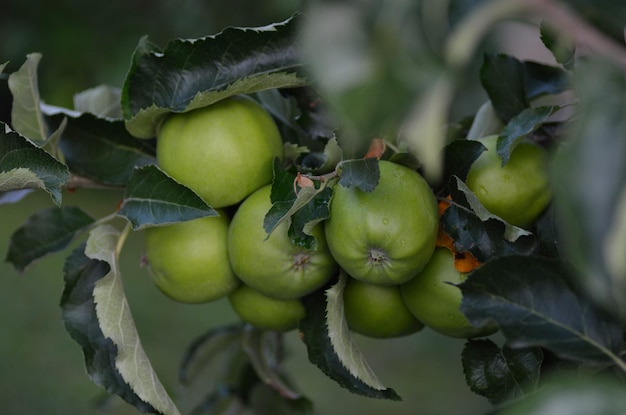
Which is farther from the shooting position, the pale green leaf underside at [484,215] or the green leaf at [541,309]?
the pale green leaf underside at [484,215]

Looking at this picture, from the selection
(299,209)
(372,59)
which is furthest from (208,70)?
(372,59)

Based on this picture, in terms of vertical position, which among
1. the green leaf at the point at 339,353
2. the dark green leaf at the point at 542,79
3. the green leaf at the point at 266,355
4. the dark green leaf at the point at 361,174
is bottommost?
the green leaf at the point at 266,355

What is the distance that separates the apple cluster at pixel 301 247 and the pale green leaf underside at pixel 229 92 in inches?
0.7

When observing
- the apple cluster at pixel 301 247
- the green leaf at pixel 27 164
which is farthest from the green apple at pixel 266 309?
the green leaf at pixel 27 164

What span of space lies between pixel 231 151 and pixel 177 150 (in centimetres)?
5

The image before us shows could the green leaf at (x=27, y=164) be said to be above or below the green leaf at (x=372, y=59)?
below

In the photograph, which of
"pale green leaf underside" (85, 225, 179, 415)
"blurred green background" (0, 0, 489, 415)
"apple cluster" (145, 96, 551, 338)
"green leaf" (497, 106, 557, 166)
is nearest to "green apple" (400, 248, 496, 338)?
"apple cluster" (145, 96, 551, 338)

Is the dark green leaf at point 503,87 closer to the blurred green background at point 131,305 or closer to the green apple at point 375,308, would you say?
the green apple at point 375,308

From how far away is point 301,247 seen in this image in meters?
0.65

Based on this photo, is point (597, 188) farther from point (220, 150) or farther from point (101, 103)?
point (101, 103)

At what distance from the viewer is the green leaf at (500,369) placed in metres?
0.63

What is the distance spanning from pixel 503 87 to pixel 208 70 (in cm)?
28

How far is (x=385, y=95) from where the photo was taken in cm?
32

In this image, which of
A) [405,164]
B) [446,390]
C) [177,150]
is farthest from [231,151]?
[446,390]
